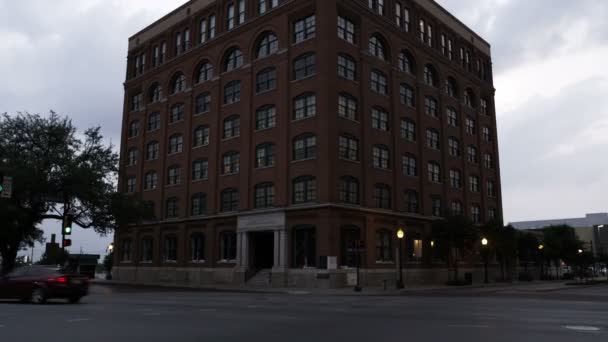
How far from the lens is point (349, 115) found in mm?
42062

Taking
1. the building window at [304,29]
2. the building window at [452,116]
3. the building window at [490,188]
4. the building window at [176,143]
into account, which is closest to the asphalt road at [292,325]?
the building window at [304,29]

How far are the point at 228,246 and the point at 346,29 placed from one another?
20.6 m

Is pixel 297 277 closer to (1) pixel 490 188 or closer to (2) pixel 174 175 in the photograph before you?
(2) pixel 174 175

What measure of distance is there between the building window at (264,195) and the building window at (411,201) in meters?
12.1

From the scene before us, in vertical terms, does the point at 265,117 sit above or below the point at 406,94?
below

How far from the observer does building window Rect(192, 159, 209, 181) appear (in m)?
50.4

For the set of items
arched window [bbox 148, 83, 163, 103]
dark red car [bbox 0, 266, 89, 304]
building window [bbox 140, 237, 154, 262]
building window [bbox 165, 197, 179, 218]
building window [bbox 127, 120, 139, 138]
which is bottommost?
dark red car [bbox 0, 266, 89, 304]

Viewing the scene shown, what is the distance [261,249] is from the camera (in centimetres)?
4631

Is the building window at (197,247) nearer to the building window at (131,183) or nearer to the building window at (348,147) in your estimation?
the building window at (131,183)

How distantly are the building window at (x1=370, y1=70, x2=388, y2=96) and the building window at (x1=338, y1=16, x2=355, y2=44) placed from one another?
3601mm

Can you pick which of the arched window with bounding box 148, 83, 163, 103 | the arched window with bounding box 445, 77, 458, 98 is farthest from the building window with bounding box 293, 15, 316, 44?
the arched window with bounding box 148, 83, 163, 103

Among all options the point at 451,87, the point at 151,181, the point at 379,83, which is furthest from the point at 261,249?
the point at 451,87

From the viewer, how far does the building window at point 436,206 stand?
50841 millimetres

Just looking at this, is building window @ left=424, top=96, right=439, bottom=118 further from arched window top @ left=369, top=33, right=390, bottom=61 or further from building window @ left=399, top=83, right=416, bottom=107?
arched window top @ left=369, top=33, right=390, bottom=61
